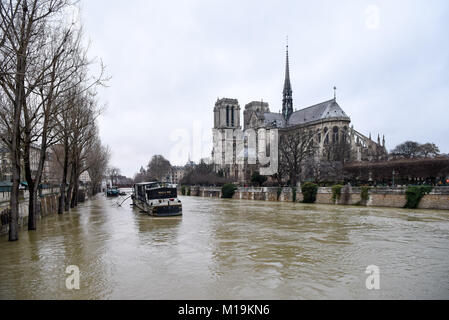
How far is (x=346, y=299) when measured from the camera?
755 cm

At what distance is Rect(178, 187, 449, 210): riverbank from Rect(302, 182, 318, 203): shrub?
20.4 inches

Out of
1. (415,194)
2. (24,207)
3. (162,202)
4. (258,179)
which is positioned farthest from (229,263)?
(258,179)

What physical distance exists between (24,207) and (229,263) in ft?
50.1

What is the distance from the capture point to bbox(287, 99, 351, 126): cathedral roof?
76.6 meters

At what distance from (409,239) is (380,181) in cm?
3249

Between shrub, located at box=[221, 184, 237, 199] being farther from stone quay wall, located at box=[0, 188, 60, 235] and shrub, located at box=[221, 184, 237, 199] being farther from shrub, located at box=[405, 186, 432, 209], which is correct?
stone quay wall, located at box=[0, 188, 60, 235]

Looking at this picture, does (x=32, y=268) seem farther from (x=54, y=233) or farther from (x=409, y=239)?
(x=409, y=239)

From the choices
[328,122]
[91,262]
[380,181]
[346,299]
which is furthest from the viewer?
[328,122]

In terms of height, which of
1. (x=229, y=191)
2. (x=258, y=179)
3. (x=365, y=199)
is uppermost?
(x=258, y=179)

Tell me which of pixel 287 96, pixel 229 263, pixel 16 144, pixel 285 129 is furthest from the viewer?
pixel 287 96

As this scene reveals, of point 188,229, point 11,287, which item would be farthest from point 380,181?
point 11,287

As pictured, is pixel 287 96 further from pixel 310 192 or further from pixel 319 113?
pixel 310 192

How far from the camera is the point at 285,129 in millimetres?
91250

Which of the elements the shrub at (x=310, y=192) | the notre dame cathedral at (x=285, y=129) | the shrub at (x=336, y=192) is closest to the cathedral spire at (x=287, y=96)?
the notre dame cathedral at (x=285, y=129)
